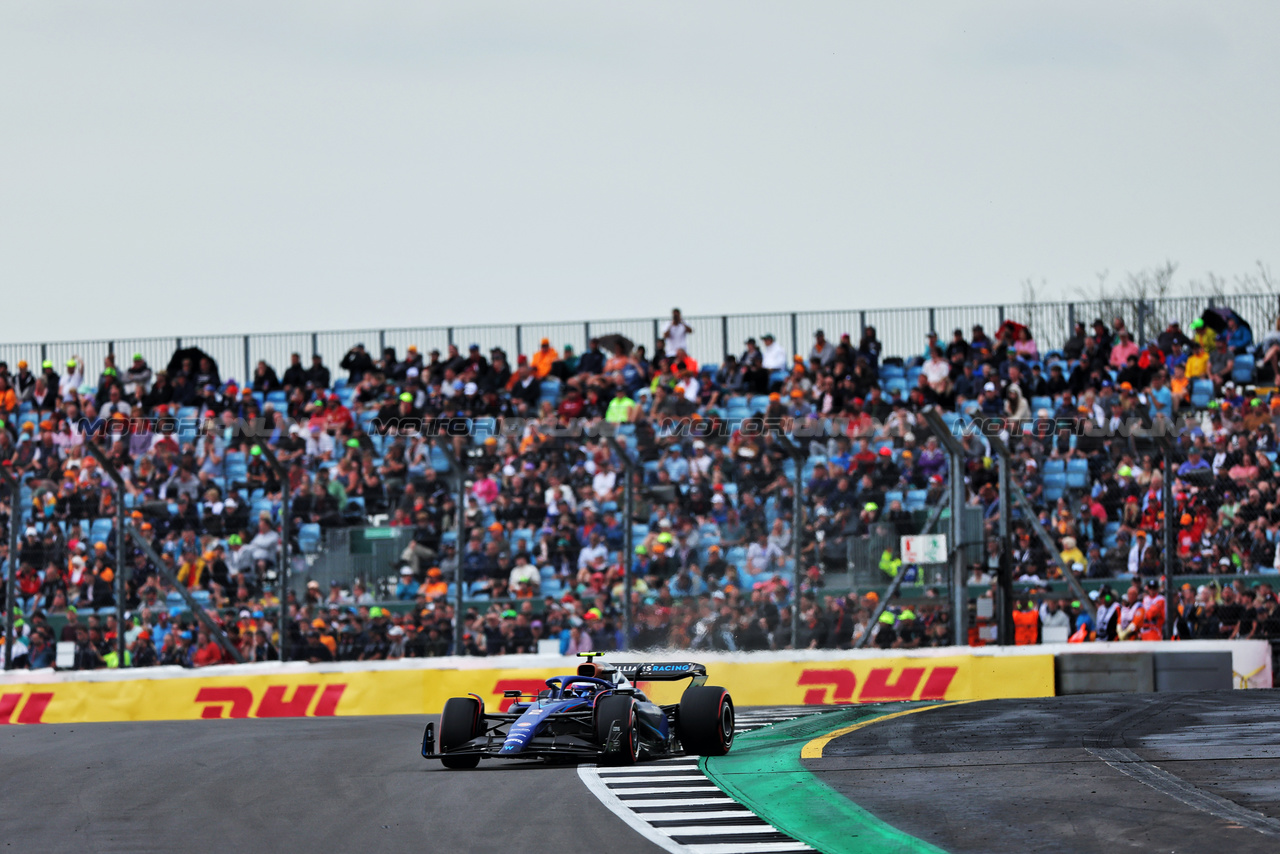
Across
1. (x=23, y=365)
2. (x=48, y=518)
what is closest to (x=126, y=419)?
(x=48, y=518)

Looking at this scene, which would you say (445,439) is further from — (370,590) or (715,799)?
(715,799)

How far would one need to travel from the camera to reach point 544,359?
92.0 ft

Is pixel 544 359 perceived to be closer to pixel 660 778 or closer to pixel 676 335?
pixel 676 335

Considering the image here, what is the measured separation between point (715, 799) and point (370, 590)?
889cm

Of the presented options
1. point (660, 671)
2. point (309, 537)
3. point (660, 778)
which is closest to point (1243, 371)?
point (309, 537)

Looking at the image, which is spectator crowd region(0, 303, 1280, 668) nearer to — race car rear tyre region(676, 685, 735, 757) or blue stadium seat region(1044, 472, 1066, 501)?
blue stadium seat region(1044, 472, 1066, 501)

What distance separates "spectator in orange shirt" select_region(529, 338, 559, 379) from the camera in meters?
27.8

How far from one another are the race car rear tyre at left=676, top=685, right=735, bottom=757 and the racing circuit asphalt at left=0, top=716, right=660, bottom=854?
106cm

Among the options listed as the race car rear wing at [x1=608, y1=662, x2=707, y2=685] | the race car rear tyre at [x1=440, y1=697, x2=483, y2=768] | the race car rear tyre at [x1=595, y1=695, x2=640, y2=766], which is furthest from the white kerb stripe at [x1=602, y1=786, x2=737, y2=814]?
the race car rear wing at [x1=608, y1=662, x2=707, y2=685]

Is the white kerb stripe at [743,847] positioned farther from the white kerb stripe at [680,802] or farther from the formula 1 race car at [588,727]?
the formula 1 race car at [588,727]

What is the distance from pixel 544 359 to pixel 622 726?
16.8 meters

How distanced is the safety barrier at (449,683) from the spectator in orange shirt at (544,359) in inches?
412

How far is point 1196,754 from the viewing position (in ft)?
36.3

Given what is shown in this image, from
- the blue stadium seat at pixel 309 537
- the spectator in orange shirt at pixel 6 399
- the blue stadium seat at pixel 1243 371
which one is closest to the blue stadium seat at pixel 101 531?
the blue stadium seat at pixel 309 537
